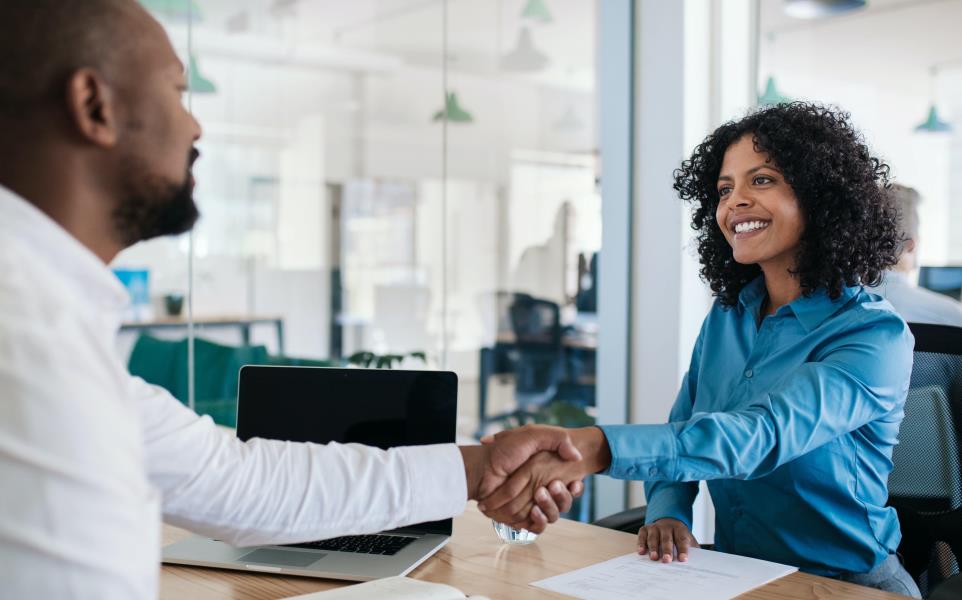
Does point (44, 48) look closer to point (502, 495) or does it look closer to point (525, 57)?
point (502, 495)

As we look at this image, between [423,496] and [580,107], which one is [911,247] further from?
[423,496]

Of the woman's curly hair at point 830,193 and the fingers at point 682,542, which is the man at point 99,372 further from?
the woman's curly hair at point 830,193

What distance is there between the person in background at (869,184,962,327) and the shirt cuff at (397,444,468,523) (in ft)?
5.76

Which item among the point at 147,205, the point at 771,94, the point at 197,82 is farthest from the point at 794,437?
the point at 197,82

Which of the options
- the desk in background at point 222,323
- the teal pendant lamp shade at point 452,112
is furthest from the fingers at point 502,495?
the teal pendant lamp shade at point 452,112

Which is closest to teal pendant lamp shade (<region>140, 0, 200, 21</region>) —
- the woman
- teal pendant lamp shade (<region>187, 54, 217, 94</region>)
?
teal pendant lamp shade (<region>187, 54, 217, 94</region>)

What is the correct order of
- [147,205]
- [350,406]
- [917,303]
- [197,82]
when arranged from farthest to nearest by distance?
[197,82], [917,303], [350,406], [147,205]

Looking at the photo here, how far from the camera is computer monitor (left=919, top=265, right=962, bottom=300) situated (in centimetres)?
311

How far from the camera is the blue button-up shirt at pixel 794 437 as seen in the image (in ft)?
5.10

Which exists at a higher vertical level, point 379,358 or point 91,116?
point 91,116

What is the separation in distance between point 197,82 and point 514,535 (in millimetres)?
2406

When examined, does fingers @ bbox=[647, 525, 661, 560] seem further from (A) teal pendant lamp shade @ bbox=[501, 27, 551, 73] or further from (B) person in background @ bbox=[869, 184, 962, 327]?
(A) teal pendant lamp shade @ bbox=[501, 27, 551, 73]

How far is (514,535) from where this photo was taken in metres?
1.67

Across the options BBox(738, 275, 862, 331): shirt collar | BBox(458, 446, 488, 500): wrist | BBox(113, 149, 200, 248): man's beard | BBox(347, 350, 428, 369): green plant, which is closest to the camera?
BBox(113, 149, 200, 248): man's beard
